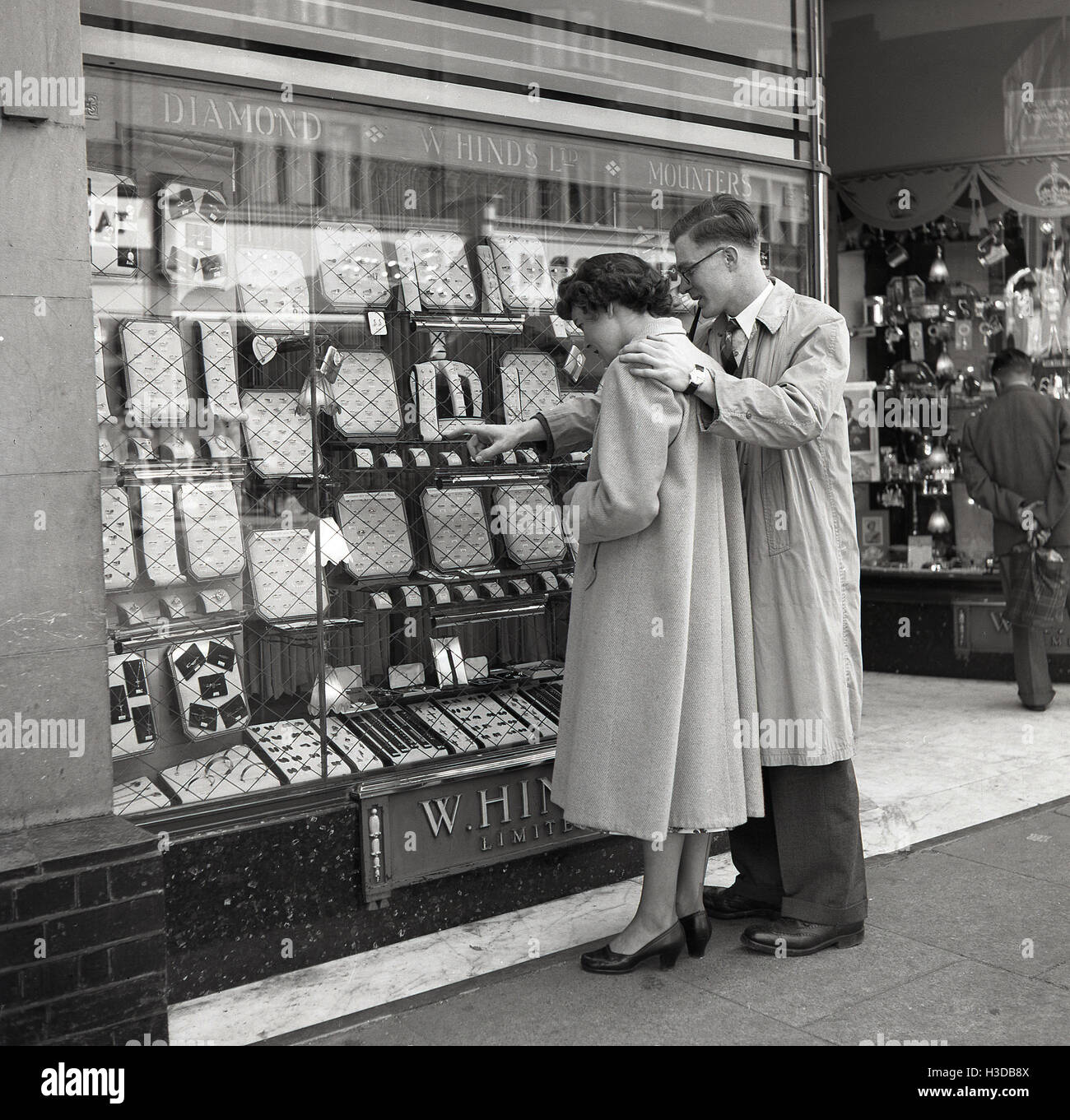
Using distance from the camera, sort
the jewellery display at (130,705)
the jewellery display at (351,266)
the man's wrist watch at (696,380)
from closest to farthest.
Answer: the man's wrist watch at (696,380)
the jewellery display at (130,705)
the jewellery display at (351,266)

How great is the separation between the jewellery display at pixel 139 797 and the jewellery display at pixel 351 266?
1.55 m

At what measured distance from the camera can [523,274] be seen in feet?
14.1

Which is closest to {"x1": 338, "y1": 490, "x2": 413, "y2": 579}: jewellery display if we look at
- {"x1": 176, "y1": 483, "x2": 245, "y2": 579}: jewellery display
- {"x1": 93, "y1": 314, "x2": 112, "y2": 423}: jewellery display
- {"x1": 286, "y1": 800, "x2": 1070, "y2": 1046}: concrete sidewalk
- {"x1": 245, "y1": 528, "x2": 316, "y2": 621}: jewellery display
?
{"x1": 245, "y1": 528, "x2": 316, "y2": 621}: jewellery display

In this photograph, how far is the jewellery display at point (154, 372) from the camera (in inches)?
140

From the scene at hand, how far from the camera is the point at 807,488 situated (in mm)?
3305

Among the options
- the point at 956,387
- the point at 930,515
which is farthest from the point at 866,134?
the point at 930,515

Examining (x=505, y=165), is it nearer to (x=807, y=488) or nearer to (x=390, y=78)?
(x=390, y=78)

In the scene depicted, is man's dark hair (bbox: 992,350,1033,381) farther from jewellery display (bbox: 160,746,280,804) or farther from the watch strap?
jewellery display (bbox: 160,746,280,804)

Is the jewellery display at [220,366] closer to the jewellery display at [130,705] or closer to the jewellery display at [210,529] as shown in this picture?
the jewellery display at [210,529]

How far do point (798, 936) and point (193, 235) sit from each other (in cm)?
259

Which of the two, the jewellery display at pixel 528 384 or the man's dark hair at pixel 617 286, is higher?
the man's dark hair at pixel 617 286

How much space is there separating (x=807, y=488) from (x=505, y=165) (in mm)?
1640

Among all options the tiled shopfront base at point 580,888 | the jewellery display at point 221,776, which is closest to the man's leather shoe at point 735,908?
the tiled shopfront base at point 580,888

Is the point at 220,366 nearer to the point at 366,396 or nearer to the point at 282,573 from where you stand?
the point at 366,396
